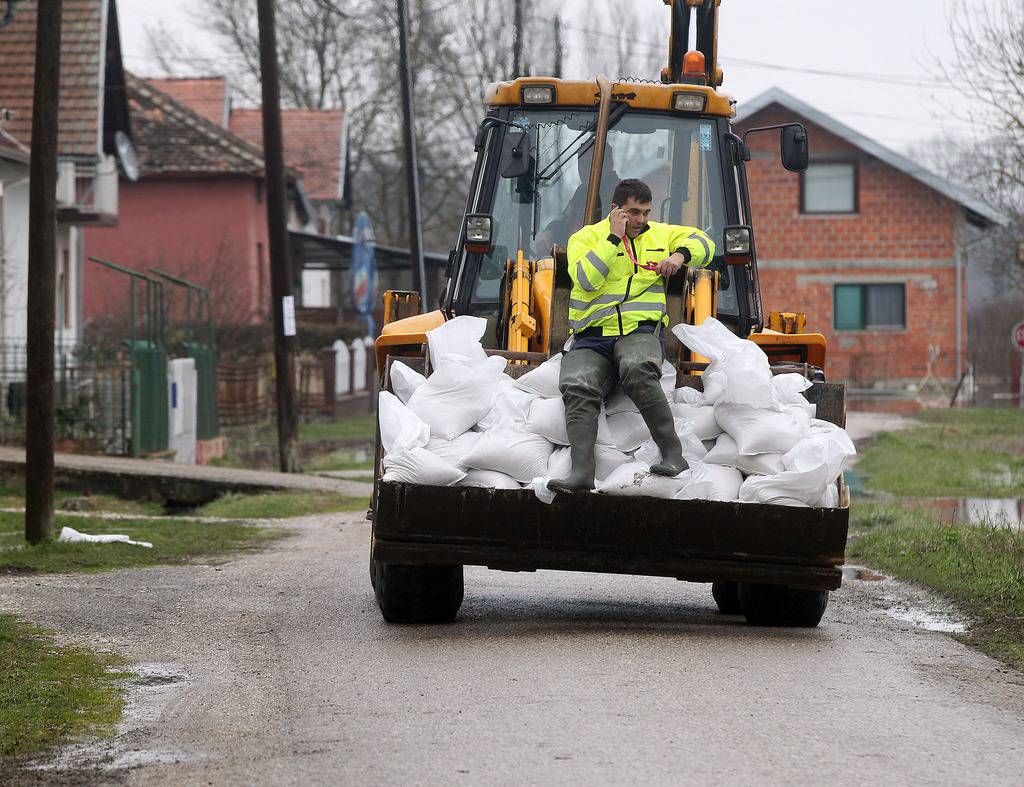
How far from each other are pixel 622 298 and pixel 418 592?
179 cm

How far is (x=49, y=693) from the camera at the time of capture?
23.7 ft

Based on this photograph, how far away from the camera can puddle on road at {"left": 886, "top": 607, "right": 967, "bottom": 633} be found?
9570 millimetres

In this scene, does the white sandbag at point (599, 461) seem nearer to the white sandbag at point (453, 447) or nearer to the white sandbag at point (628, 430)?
the white sandbag at point (628, 430)

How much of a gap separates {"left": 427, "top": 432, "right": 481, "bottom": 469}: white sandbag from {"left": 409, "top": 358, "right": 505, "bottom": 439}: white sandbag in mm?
50

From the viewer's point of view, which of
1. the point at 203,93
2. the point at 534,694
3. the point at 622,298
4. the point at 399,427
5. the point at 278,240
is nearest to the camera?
the point at 534,694

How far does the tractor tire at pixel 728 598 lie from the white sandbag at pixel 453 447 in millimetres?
2303

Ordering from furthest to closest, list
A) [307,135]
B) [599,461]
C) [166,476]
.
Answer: [307,135] → [166,476] → [599,461]

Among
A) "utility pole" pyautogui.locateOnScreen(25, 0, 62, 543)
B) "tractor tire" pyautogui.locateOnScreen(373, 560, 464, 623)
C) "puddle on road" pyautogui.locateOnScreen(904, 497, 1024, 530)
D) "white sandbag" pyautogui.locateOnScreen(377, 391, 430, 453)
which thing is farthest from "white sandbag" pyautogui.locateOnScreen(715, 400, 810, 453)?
"puddle on road" pyautogui.locateOnScreen(904, 497, 1024, 530)

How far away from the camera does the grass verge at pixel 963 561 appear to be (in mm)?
9336

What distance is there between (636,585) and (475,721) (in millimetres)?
5324

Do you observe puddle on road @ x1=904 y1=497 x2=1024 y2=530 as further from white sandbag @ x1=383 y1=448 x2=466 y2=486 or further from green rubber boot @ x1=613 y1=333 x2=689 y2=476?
white sandbag @ x1=383 y1=448 x2=466 y2=486

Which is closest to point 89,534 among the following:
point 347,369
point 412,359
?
point 412,359

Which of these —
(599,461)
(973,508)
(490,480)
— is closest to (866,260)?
(973,508)

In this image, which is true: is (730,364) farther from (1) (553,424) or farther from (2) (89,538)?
(2) (89,538)
